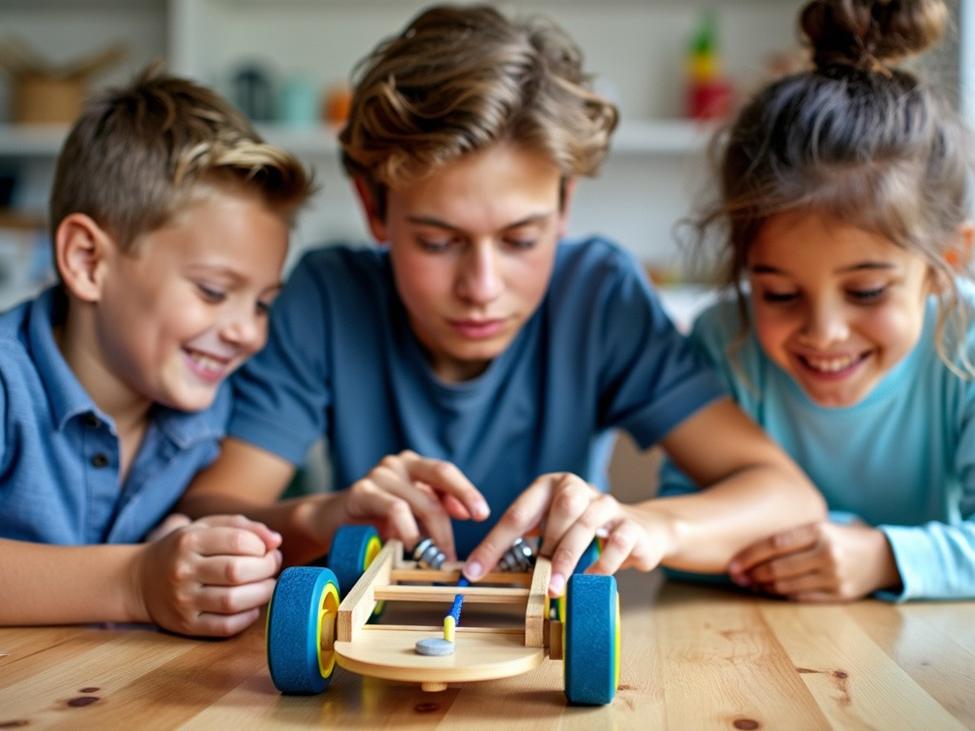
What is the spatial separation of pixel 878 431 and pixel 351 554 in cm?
78

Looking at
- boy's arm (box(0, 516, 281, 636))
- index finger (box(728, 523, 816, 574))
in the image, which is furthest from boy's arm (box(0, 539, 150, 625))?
index finger (box(728, 523, 816, 574))

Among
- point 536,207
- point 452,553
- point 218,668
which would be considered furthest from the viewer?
point 536,207

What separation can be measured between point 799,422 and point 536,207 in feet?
1.62

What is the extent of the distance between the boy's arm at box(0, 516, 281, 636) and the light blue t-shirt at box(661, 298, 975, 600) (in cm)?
64

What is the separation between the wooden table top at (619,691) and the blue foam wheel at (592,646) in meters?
0.02

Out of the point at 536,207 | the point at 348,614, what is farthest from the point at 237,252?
the point at 348,614

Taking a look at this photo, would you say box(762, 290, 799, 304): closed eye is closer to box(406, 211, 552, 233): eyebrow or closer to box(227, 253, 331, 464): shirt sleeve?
box(406, 211, 552, 233): eyebrow

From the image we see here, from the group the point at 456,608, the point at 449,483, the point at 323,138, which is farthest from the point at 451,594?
the point at 323,138

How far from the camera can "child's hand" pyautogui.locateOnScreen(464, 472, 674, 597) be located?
976 mm

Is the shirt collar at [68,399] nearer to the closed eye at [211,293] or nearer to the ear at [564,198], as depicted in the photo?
the closed eye at [211,293]

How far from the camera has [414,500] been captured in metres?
1.08

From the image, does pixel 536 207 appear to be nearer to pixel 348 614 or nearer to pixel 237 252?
pixel 237 252

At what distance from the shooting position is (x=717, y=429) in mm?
1377

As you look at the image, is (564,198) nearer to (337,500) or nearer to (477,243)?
(477,243)
